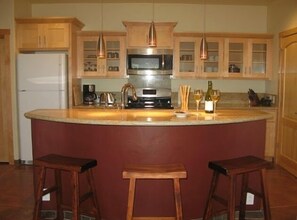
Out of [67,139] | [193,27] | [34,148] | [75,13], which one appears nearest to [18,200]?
[34,148]

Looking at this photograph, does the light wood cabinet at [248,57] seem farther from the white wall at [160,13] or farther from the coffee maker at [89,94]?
the coffee maker at [89,94]

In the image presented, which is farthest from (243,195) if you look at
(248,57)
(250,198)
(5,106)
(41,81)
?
(5,106)

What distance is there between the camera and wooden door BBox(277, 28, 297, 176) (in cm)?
470

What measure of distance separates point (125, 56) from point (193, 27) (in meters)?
1.37

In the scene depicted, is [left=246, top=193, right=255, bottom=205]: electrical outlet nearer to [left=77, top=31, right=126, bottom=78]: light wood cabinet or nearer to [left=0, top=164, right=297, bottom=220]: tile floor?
[left=0, top=164, right=297, bottom=220]: tile floor

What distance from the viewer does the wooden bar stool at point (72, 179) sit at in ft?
8.33

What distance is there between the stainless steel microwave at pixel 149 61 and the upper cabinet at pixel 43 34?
1064 millimetres

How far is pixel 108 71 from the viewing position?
5.55m

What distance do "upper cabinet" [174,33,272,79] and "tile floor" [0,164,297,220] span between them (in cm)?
176

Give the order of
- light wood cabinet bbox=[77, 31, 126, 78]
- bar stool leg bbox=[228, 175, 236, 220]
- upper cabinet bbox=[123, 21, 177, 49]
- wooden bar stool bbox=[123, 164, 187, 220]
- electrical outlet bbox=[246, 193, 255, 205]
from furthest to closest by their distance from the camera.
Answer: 1. light wood cabinet bbox=[77, 31, 126, 78]
2. upper cabinet bbox=[123, 21, 177, 49]
3. electrical outlet bbox=[246, 193, 255, 205]
4. bar stool leg bbox=[228, 175, 236, 220]
5. wooden bar stool bbox=[123, 164, 187, 220]

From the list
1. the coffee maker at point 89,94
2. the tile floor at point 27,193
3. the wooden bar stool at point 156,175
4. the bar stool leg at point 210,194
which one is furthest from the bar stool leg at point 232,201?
the coffee maker at point 89,94

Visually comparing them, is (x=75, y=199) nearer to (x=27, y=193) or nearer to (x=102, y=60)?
(x=27, y=193)

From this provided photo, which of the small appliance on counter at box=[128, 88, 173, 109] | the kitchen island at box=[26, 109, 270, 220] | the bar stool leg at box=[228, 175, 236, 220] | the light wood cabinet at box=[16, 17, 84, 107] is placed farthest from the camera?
the small appliance on counter at box=[128, 88, 173, 109]

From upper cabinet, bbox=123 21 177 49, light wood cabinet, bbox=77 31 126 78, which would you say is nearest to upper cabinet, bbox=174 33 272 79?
upper cabinet, bbox=123 21 177 49
